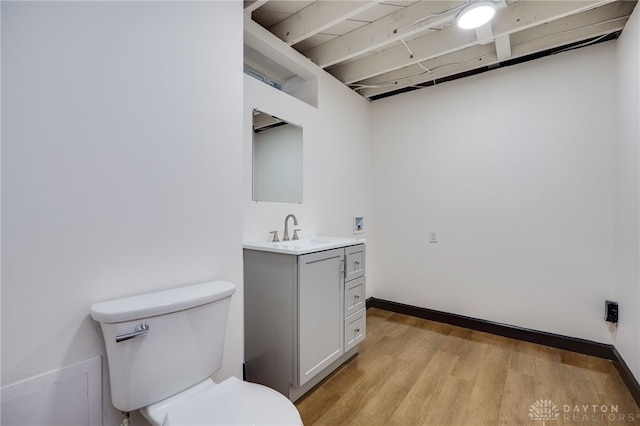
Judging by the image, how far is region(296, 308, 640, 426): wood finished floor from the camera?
1547mm

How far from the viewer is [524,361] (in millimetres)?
2105

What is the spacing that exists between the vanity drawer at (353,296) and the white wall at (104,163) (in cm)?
83

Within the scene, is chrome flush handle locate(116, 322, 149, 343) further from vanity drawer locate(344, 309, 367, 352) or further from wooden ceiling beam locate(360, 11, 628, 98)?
wooden ceiling beam locate(360, 11, 628, 98)

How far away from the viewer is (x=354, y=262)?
2.11 metres

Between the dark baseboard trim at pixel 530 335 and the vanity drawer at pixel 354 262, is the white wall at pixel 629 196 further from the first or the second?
the vanity drawer at pixel 354 262

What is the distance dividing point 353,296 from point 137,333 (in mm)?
1425

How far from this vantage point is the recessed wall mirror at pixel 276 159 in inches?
79.7

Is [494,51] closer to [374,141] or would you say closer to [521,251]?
[374,141]

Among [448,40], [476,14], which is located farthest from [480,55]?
[476,14]

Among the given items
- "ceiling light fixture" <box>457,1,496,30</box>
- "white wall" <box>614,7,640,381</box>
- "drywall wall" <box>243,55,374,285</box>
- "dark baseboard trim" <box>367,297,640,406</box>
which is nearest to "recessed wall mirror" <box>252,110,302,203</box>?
"drywall wall" <box>243,55,374,285</box>

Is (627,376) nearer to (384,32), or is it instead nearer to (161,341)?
(161,341)

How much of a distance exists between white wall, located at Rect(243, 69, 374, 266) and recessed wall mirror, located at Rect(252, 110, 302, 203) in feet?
0.17

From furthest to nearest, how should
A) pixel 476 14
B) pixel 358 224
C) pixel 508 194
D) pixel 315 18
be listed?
pixel 358 224
pixel 508 194
pixel 315 18
pixel 476 14

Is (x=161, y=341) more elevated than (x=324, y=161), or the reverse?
(x=324, y=161)
